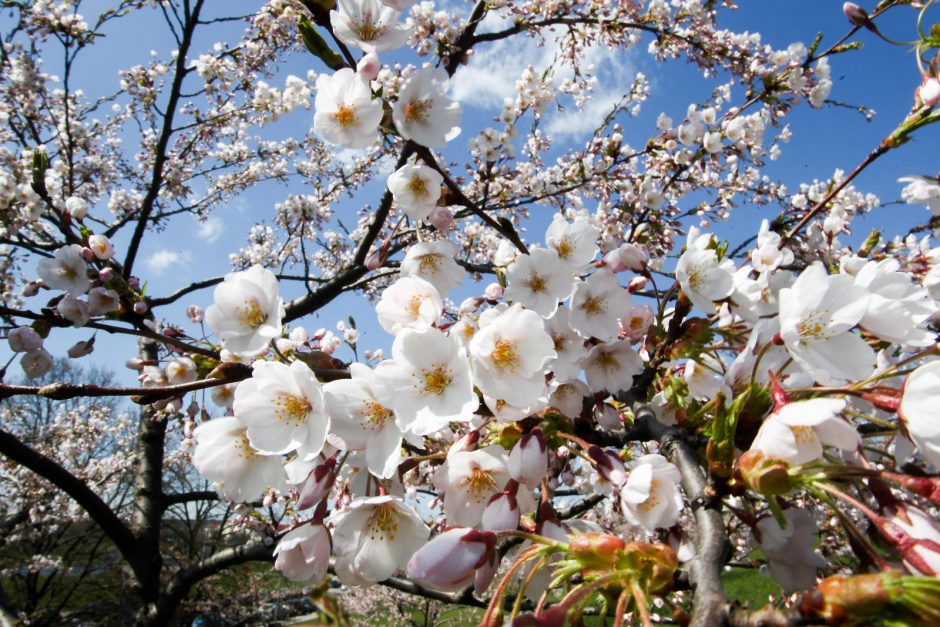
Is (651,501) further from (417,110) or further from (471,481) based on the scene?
(417,110)

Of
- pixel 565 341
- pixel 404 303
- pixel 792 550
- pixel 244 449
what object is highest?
pixel 404 303

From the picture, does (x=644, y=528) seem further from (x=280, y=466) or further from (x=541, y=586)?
(x=280, y=466)

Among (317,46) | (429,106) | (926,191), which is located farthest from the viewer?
(926,191)

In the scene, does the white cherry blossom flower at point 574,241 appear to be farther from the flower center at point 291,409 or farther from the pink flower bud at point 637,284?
the flower center at point 291,409

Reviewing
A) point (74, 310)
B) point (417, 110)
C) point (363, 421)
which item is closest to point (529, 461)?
point (363, 421)

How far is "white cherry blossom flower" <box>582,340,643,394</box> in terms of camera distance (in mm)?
1087

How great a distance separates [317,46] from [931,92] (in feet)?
3.77

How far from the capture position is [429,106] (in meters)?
1.04

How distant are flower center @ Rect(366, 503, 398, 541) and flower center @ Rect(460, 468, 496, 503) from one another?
0.13m

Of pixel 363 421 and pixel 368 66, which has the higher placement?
pixel 368 66

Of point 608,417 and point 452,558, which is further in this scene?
point 608,417

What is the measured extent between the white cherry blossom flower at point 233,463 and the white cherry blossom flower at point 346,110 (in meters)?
0.59

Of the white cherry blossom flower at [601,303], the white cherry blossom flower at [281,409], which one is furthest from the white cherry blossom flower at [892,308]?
the white cherry blossom flower at [281,409]

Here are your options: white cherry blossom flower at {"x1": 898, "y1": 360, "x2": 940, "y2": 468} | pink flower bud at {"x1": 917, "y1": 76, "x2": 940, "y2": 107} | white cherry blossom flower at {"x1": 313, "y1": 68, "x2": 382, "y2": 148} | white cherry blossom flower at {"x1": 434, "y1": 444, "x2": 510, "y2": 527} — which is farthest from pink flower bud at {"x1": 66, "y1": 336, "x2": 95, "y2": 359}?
pink flower bud at {"x1": 917, "y1": 76, "x2": 940, "y2": 107}
